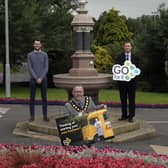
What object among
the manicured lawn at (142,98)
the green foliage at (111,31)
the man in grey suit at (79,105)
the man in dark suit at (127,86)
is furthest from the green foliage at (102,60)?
the man in grey suit at (79,105)

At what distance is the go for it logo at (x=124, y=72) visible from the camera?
389 inches

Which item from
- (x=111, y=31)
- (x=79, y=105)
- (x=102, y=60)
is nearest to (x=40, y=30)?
(x=102, y=60)

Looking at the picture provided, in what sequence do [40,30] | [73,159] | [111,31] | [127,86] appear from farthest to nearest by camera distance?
[111,31] → [40,30] → [127,86] → [73,159]

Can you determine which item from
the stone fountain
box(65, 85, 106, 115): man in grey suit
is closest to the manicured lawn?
the stone fountain

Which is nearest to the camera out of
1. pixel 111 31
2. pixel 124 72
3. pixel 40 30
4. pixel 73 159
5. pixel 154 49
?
pixel 73 159

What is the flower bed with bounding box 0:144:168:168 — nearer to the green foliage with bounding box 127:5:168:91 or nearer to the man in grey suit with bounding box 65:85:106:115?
the man in grey suit with bounding box 65:85:106:115

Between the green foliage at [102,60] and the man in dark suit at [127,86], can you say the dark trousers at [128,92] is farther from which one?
the green foliage at [102,60]

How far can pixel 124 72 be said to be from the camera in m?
9.94

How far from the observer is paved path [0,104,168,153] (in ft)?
31.0

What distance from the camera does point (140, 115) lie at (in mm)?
15133

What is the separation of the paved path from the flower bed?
281cm

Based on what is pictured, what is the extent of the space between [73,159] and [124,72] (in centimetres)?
476

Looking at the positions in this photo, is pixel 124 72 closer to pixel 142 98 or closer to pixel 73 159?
pixel 73 159

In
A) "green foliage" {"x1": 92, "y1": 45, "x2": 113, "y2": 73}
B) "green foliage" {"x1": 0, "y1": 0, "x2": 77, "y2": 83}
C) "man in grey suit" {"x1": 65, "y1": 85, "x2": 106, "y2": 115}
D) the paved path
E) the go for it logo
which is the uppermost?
"green foliage" {"x1": 0, "y1": 0, "x2": 77, "y2": 83}
